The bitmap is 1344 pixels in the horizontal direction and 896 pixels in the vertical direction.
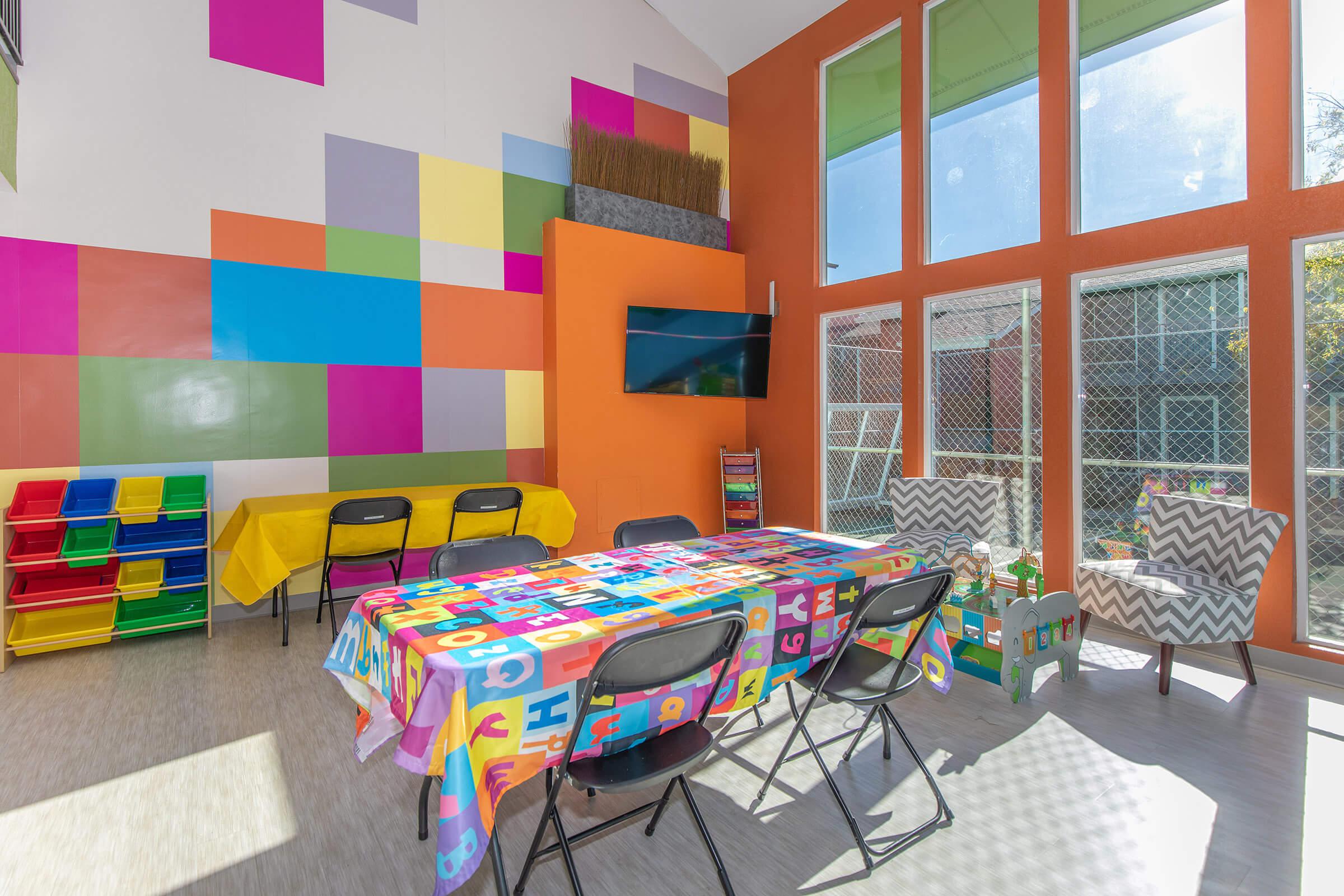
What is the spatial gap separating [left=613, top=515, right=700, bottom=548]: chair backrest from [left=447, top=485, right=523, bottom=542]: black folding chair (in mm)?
1464

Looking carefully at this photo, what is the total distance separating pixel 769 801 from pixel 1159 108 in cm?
466

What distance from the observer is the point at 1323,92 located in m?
3.48

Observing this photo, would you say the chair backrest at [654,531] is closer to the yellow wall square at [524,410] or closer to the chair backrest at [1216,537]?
the yellow wall square at [524,410]

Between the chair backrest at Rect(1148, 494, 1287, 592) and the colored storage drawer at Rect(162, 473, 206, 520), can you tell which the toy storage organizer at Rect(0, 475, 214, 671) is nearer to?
the colored storage drawer at Rect(162, 473, 206, 520)

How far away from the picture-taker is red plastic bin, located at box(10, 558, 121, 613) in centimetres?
355

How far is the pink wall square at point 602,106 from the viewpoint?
19.4 ft

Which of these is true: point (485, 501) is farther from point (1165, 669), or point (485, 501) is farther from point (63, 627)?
point (1165, 669)

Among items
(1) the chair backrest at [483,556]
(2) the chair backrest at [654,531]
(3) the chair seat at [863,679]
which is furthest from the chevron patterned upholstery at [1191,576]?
(1) the chair backrest at [483,556]

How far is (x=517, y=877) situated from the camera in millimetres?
1952

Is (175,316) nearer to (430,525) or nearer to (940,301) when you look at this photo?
(430,525)

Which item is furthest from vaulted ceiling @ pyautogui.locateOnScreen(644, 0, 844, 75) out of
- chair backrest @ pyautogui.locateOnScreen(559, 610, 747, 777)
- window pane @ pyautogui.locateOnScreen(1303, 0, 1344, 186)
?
chair backrest @ pyautogui.locateOnScreen(559, 610, 747, 777)

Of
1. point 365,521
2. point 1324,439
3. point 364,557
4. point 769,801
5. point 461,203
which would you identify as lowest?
point 769,801

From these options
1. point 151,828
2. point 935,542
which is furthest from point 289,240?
point 935,542

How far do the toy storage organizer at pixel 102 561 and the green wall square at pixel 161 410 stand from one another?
229mm
